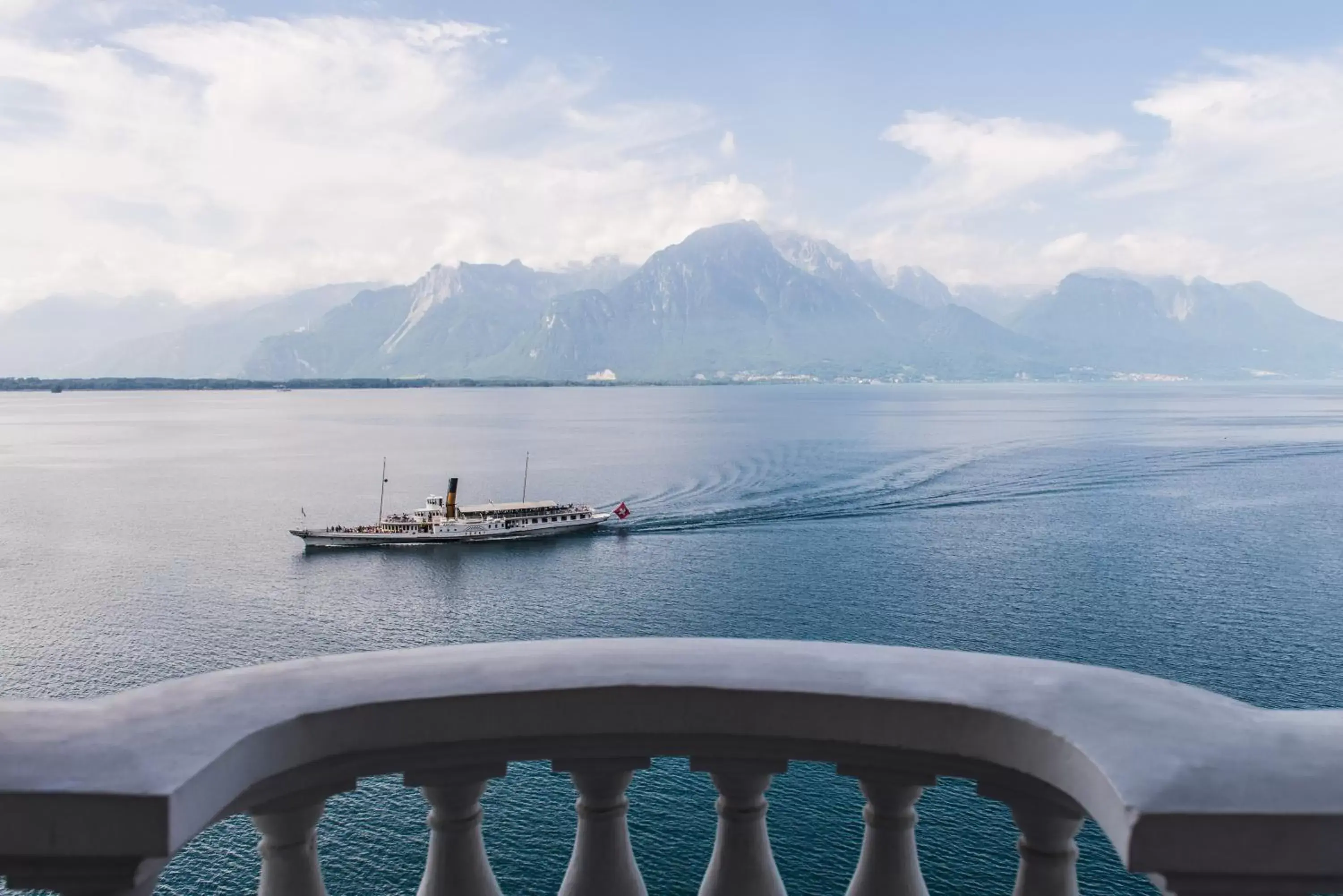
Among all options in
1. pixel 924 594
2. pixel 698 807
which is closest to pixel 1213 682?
pixel 924 594

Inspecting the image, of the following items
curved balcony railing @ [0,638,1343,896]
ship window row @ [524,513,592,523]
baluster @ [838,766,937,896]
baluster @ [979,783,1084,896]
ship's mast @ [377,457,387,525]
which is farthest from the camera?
ship's mast @ [377,457,387,525]

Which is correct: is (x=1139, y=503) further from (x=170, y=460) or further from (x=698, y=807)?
(x=170, y=460)

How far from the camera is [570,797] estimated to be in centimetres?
2634

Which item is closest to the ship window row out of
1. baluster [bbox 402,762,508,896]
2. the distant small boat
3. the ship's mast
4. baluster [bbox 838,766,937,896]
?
the distant small boat

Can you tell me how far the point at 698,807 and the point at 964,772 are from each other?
82.3ft

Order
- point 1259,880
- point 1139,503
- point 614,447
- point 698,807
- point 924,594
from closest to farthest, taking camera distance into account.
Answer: point 1259,880, point 698,807, point 924,594, point 1139,503, point 614,447

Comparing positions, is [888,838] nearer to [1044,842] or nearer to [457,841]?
[1044,842]

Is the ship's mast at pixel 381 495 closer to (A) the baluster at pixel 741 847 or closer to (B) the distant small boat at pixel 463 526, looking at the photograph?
(B) the distant small boat at pixel 463 526

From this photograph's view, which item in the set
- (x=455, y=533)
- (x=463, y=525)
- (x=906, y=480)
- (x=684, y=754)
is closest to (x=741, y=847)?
(x=684, y=754)

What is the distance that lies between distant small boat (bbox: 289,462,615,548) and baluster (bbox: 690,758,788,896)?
61.1m

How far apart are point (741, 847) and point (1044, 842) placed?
701mm

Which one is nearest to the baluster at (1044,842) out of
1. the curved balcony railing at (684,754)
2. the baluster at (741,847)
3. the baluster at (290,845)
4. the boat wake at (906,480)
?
the curved balcony railing at (684,754)

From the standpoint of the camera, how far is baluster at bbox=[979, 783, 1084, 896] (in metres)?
2.12

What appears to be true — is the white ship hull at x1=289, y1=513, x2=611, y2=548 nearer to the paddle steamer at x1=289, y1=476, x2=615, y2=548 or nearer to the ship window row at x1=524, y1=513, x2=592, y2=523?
the paddle steamer at x1=289, y1=476, x2=615, y2=548
